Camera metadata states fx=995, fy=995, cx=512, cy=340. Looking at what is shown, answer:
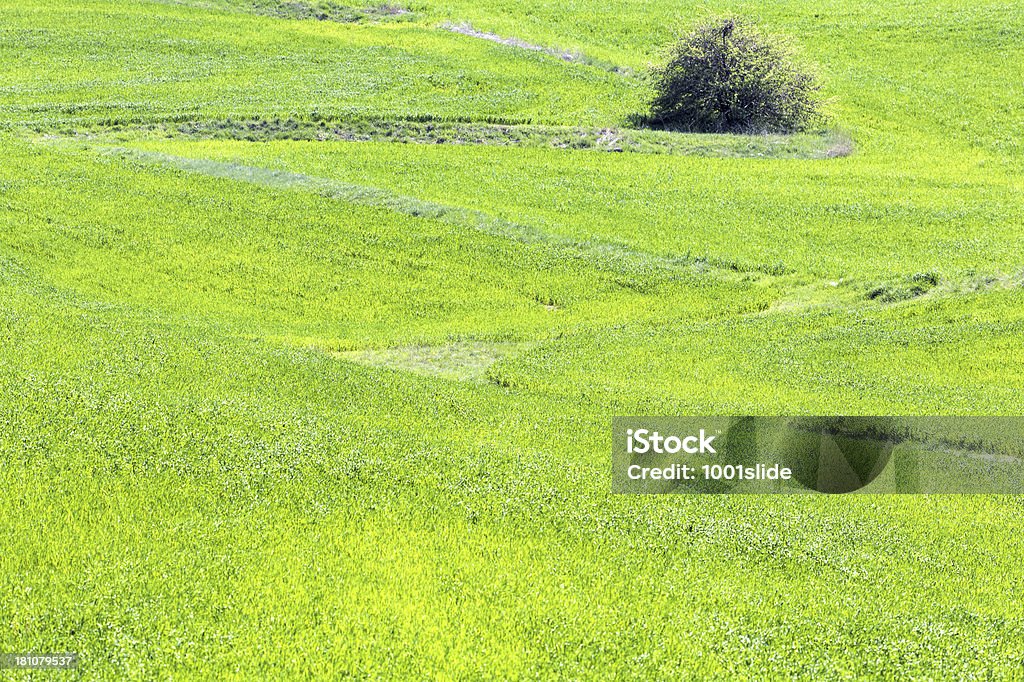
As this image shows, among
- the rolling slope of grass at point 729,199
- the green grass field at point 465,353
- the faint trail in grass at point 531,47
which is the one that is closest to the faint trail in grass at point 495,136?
the green grass field at point 465,353

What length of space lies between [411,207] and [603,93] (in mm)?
28066

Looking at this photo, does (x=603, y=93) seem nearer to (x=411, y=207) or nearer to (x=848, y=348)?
(x=411, y=207)

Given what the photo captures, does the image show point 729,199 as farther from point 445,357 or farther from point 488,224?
point 445,357

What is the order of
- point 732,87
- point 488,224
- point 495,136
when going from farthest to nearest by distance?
1. point 732,87
2. point 495,136
3. point 488,224

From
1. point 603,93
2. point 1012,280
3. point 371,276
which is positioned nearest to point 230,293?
point 371,276

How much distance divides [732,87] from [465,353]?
122ft

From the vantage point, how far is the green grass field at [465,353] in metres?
13.4

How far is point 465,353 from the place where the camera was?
2931 cm

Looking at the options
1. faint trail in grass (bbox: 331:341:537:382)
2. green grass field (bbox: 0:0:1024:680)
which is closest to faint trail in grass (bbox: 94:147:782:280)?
green grass field (bbox: 0:0:1024:680)

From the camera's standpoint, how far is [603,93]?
65750 millimetres

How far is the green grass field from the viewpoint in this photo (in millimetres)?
13445

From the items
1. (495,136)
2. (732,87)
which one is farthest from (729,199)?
(732,87)

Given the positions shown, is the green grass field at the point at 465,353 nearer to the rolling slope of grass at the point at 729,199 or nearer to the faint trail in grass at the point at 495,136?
the rolling slope of grass at the point at 729,199

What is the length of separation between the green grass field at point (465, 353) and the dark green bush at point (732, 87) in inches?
120
